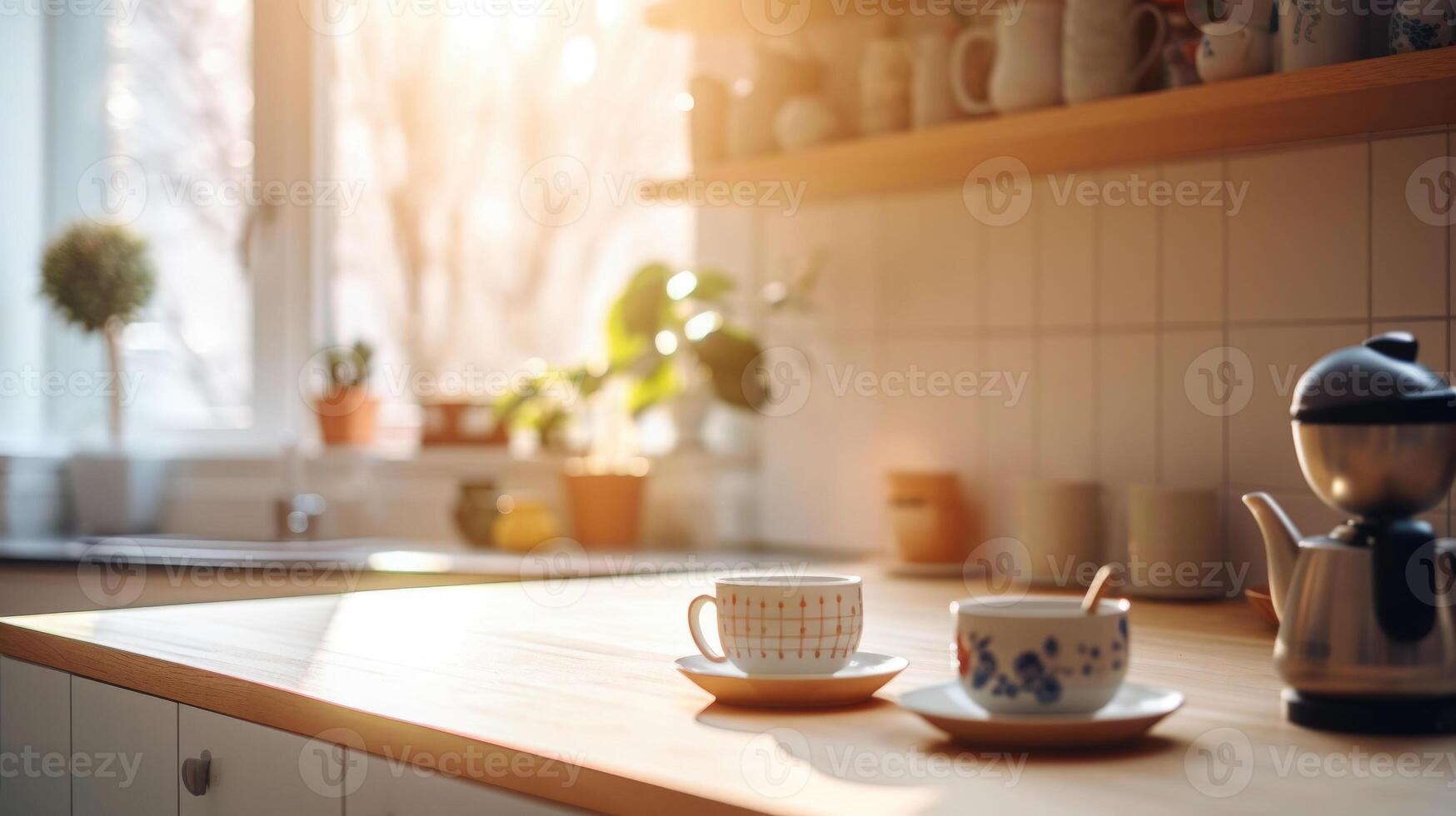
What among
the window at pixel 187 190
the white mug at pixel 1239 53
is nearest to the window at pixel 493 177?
the window at pixel 187 190

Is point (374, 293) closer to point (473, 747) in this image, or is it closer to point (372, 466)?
point (372, 466)

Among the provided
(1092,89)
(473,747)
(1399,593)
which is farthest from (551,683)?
(1092,89)

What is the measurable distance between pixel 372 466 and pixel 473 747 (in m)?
1.97

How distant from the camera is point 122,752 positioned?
1236 millimetres

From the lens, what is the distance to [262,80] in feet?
9.64

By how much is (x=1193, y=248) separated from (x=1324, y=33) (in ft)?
1.23

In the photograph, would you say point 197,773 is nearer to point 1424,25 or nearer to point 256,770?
point 256,770

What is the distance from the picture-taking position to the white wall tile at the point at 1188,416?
5.65ft

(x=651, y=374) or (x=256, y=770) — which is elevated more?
(x=651, y=374)

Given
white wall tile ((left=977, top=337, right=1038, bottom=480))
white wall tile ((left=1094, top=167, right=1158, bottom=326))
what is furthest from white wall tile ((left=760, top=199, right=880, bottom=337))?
white wall tile ((left=1094, top=167, right=1158, bottom=326))

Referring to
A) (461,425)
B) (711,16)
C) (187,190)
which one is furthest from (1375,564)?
(187,190)

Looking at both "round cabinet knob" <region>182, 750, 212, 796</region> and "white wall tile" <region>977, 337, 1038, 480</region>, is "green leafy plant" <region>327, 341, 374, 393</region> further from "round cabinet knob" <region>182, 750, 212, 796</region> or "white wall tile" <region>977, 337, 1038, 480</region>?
"round cabinet knob" <region>182, 750, 212, 796</region>

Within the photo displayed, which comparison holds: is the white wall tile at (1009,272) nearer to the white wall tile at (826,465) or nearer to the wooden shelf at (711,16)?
the white wall tile at (826,465)

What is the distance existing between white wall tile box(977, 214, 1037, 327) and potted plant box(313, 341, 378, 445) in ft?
4.31
